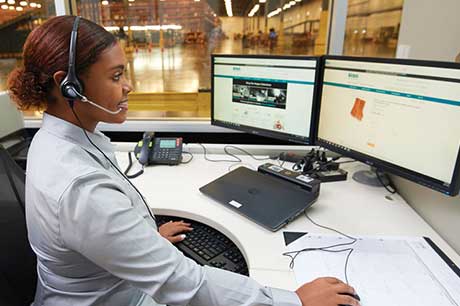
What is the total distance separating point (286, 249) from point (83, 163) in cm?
58

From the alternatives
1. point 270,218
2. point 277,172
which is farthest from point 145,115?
point 270,218

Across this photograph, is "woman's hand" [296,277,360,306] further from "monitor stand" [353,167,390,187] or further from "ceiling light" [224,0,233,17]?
"ceiling light" [224,0,233,17]

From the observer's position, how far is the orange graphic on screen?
123 cm

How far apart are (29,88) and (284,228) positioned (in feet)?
2.59

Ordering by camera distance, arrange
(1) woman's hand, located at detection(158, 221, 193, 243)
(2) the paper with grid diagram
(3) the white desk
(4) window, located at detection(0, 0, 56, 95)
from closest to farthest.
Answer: (2) the paper with grid diagram
(3) the white desk
(1) woman's hand, located at detection(158, 221, 193, 243)
(4) window, located at detection(0, 0, 56, 95)

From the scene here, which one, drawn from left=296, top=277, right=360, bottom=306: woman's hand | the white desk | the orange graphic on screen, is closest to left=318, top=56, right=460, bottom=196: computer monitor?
the orange graphic on screen

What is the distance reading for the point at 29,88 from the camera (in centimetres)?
76

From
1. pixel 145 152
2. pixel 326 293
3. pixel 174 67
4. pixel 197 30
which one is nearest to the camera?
pixel 326 293

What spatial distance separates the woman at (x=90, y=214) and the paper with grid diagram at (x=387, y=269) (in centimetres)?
8

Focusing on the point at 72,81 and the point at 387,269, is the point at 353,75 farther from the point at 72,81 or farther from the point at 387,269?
the point at 72,81

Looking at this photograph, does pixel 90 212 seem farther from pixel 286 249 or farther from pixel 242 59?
pixel 242 59

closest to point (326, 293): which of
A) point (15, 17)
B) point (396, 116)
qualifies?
point (396, 116)

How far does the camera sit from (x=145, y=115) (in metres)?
2.10

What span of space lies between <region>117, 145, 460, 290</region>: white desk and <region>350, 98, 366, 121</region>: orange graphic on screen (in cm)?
29
